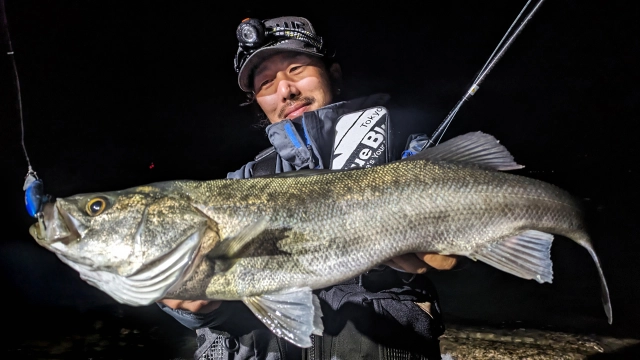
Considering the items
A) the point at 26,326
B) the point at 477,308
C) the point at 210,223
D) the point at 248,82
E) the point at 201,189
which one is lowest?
the point at 26,326

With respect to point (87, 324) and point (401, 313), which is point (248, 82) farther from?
point (87, 324)

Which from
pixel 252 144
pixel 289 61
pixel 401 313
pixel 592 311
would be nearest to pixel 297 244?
pixel 401 313

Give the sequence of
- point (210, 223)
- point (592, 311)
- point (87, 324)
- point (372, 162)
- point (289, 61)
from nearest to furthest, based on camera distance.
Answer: point (210, 223) < point (372, 162) < point (289, 61) < point (592, 311) < point (87, 324)

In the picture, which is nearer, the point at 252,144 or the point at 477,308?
the point at 477,308

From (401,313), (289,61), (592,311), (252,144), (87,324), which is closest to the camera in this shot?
(401,313)

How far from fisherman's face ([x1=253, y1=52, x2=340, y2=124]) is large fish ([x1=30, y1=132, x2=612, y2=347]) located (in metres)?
1.42

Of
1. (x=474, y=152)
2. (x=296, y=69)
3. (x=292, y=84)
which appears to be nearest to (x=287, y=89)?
(x=292, y=84)

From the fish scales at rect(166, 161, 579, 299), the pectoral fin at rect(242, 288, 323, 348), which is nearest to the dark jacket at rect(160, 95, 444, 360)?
the fish scales at rect(166, 161, 579, 299)

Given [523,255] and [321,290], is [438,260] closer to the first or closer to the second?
[523,255]

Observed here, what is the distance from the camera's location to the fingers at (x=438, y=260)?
2047 millimetres

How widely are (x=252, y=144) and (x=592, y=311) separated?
11273 mm

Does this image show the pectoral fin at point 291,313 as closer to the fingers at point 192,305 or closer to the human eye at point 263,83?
the fingers at point 192,305

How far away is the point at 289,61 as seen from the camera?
3367mm

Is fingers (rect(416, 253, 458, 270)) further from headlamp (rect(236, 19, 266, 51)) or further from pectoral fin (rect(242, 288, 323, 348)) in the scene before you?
headlamp (rect(236, 19, 266, 51))
